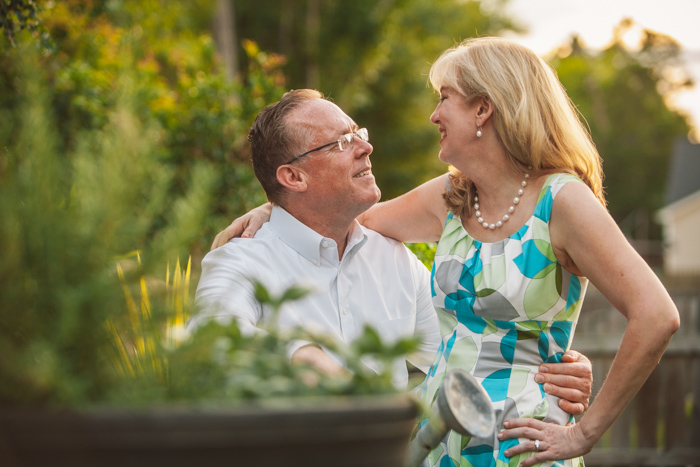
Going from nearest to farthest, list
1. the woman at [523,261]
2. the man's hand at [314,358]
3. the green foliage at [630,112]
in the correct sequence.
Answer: the man's hand at [314,358] < the woman at [523,261] < the green foliage at [630,112]

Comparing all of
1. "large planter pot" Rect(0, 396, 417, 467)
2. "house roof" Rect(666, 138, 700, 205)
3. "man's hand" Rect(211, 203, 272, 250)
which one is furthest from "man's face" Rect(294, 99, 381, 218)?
"house roof" Rect(666, 138, 700, 205)

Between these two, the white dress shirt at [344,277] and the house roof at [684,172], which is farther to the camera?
the house roof at [684,172]

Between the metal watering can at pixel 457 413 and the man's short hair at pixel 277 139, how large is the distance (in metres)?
1.71

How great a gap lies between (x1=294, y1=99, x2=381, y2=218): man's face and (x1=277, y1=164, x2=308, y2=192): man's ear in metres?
0.02

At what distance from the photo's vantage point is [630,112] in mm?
57406

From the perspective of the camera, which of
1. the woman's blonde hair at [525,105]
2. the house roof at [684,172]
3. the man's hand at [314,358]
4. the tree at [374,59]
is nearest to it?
the man's hand at [314,358]

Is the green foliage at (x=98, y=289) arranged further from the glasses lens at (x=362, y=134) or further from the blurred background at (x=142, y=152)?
the glasses lens at (x=362, y=134)

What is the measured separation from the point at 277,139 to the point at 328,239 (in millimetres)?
501

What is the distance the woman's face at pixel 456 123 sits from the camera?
2205 mm

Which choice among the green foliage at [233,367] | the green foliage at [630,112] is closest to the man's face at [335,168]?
the green foliage at [233,367]

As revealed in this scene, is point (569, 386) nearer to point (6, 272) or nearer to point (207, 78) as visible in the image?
point (6, 272)

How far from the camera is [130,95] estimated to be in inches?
35.4

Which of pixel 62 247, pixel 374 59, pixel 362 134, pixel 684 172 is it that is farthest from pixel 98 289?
pixel 684 172

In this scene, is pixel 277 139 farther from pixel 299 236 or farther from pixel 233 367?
pixel 233 367
